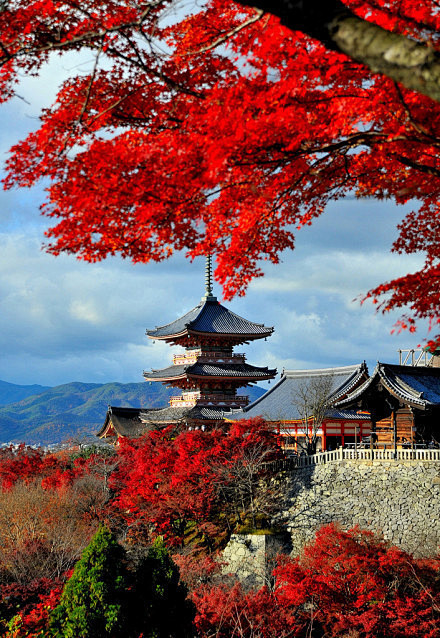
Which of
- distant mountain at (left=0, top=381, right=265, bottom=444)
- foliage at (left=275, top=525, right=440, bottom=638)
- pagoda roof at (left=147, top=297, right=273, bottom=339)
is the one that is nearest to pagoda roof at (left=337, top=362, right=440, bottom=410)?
foliage at (left=275, top=525, right=440, bottom=638)

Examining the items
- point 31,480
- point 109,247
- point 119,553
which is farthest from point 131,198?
point 31,480

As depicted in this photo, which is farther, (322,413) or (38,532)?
(322,413)

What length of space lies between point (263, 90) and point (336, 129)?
78cm

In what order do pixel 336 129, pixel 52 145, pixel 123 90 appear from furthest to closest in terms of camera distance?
pixel 123 90 < pixel 52 145 < pixel 336 129

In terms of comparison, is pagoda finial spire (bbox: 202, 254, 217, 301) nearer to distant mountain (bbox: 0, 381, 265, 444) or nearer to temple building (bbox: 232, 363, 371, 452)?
temple building (bbox: 232, 363, 371, 452)

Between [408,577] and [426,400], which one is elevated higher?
[426,400]

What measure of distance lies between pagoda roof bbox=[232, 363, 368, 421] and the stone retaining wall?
459 centimetres

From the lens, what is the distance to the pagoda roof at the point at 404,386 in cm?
2158

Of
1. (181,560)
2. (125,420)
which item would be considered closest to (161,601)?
(181,560)

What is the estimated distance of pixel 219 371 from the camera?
3278cm

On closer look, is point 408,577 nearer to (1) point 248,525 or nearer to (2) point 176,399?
(1) point 248,525

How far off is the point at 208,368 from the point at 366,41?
2980 centimetres

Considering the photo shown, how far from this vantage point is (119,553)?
1030 centimetres

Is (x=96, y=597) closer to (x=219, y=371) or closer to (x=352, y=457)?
(x=352, y=457)
